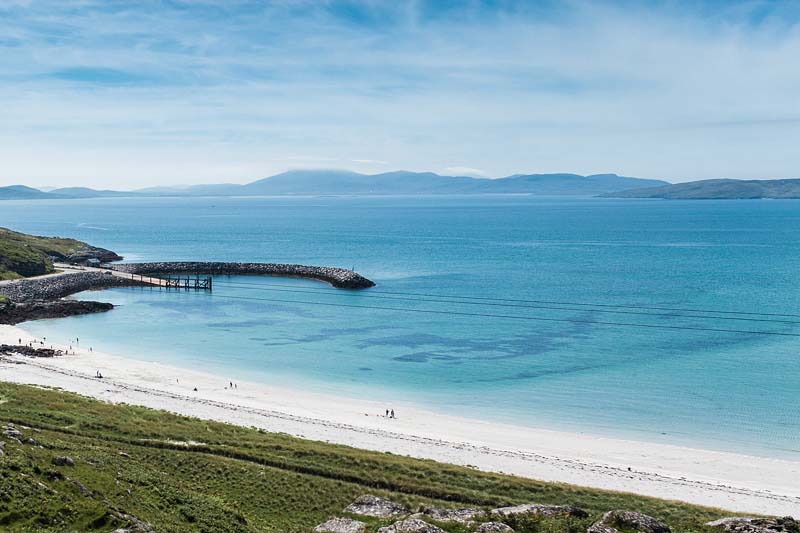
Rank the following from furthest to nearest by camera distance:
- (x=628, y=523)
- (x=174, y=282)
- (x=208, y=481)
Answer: (x=174, y=282) → (x=208, y=481) → (x=628, y=523)

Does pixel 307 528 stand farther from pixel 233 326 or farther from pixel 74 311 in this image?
pixel 74 311

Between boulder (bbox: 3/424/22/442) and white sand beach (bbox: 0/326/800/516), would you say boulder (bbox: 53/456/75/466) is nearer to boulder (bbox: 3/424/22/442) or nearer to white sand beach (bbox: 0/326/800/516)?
boulder (bbox: 3/424/22/442)

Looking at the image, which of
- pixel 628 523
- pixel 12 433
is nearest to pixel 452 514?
pixel 628 523

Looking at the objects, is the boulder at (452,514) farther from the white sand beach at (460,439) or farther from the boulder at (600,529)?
the white sand beach at (460,439)

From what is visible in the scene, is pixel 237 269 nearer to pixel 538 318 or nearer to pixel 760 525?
pixel 538 318

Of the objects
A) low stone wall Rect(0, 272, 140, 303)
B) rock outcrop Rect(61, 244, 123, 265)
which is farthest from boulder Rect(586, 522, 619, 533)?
rock outcrop Rect(61, 244, 123, 265)

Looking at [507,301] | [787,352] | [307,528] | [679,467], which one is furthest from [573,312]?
[307,528]
